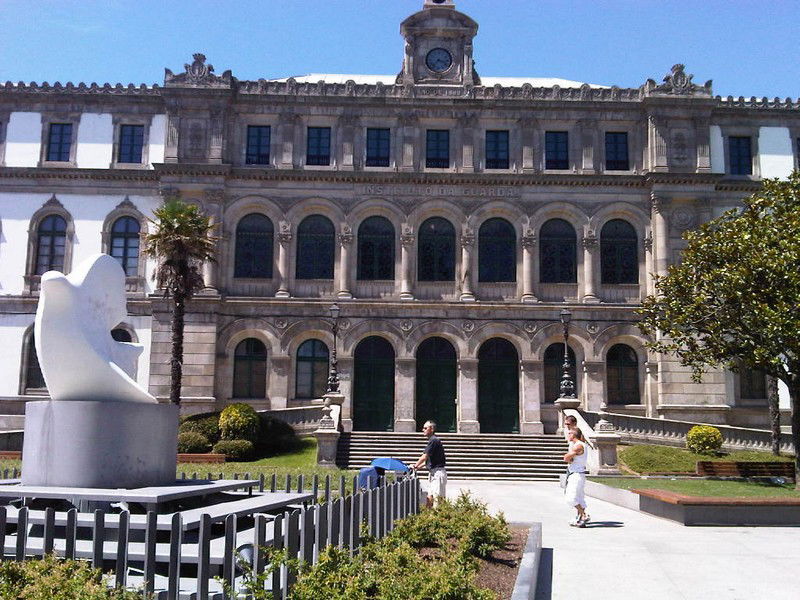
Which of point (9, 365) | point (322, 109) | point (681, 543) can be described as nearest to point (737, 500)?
point (681, 543)

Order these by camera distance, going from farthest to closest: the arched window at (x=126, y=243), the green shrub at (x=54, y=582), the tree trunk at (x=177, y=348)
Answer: the arched window at (x=126, y=243) < the tree trunk at (x=177, y=348) < the green shrub at (x=54, y=582)

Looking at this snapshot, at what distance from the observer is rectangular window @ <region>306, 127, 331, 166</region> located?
125 ft

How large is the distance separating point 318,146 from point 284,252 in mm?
5364

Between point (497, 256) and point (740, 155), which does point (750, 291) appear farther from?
point (740, 155)

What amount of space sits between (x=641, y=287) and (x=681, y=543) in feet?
79.8

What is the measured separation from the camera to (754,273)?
2359 centimetres

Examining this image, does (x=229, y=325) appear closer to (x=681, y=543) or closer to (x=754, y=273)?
(x=754, y=273)

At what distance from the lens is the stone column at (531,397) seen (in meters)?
35.8

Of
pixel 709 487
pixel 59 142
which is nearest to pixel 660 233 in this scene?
pixel 709 487

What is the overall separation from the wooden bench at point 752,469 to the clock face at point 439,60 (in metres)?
22.3

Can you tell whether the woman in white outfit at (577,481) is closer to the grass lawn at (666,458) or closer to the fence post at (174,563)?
the fence post at (174,563)

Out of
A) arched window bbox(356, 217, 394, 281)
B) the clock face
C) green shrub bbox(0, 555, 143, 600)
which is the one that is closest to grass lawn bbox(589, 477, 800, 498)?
arched window bbox(356, 217, 394, 281)

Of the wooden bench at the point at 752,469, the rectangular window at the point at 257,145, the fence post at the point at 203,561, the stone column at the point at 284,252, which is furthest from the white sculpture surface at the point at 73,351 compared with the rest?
the rectangular window at the point at 257,145

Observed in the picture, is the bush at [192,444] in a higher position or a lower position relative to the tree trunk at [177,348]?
lower
